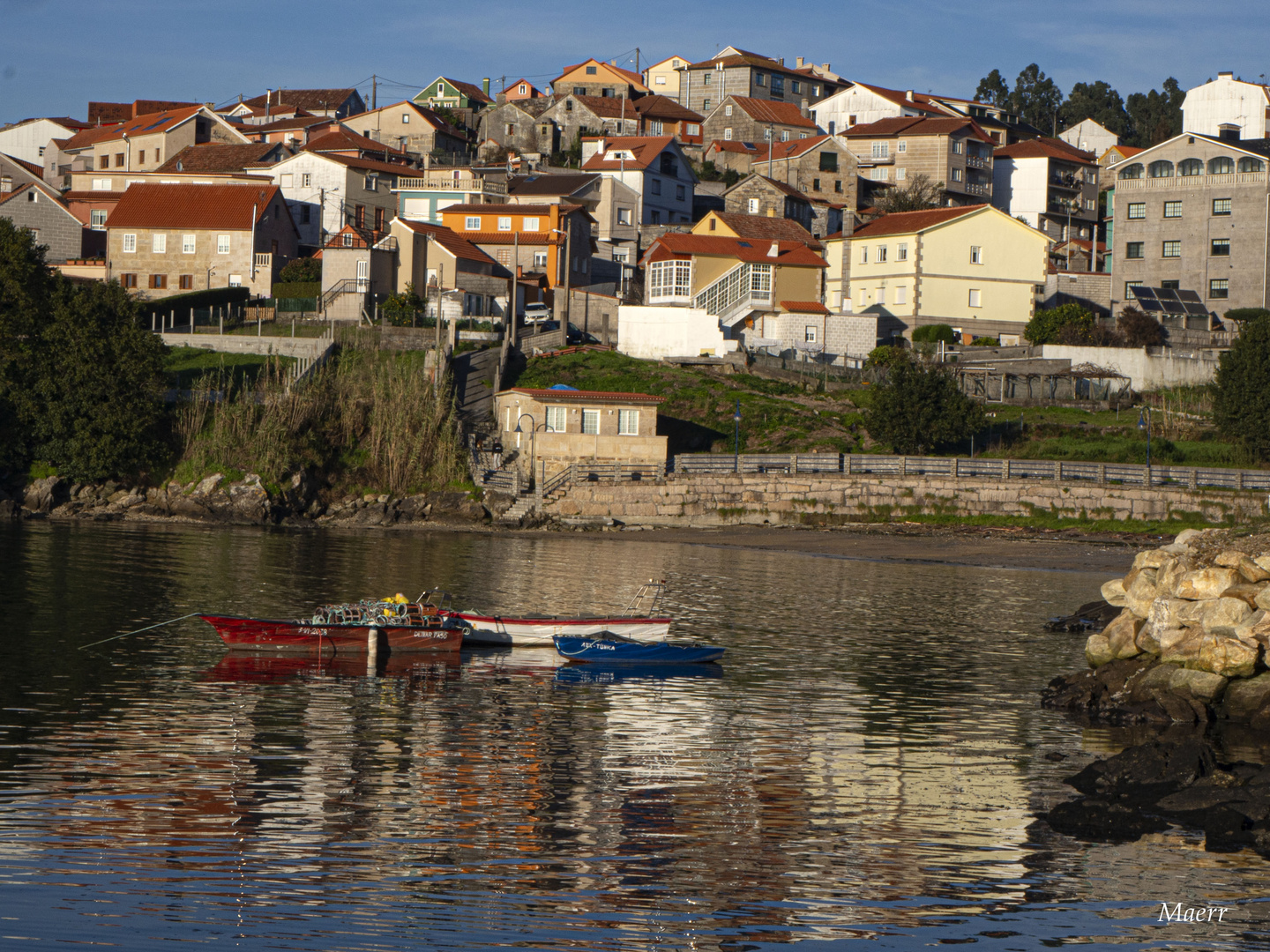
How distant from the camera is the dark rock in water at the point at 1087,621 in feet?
121

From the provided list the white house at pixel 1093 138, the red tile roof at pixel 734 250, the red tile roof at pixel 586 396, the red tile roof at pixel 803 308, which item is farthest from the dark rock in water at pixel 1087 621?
the white house at pixel 1093 138

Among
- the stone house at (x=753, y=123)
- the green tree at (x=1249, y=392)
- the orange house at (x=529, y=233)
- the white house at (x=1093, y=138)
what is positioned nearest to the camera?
the green tree at (x=1249, y=392)

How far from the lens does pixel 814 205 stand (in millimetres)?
119938

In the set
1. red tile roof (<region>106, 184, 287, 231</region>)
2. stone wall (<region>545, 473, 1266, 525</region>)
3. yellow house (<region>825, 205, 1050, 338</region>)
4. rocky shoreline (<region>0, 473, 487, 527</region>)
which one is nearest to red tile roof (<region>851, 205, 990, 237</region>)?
yellow house (<region>825, 205, 1050, 338</region>)

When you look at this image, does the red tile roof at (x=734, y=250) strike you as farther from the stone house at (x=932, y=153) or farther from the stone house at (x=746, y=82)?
the stone house at (x=746, y=82)

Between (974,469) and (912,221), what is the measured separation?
35.5 m

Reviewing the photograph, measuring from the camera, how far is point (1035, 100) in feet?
628

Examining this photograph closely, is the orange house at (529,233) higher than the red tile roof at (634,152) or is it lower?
lower

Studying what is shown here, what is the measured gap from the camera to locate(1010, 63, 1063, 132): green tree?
611ft

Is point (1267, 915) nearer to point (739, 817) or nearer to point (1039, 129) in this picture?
point (739, 817)

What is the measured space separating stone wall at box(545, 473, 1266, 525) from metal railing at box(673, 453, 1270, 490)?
0.52 meters

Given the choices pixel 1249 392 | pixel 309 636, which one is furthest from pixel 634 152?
pixel 309 636

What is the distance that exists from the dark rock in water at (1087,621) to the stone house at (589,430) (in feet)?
98.2

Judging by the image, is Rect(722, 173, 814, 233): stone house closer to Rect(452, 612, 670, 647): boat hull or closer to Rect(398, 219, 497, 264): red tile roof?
Rect(398, 219, 497, 264): red tile roof
